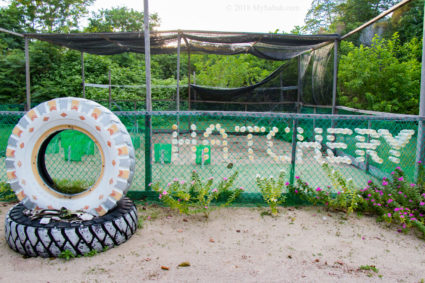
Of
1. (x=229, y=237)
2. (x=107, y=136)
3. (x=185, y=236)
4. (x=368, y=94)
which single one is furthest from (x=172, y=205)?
(x=368, y=94)

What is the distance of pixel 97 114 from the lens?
110 inches

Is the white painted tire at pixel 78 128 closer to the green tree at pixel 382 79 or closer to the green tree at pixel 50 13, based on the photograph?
the green tree at pixel 382 79

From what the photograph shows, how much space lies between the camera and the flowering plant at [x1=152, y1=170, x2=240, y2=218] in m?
3.31

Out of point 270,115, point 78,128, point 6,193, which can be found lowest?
point 6,193

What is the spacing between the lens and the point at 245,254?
2605 mm

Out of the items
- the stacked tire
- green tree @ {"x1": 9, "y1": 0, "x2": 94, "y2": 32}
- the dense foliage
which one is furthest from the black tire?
green tree @ {"x1": 9, "y1": 0, "x2": 94, "y2": 32}

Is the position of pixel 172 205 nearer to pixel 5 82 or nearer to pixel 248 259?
pixel 248 259

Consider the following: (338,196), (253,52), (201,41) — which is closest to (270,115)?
(338,196)

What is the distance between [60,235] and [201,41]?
6130 millimetres

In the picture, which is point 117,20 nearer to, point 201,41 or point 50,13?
point 50,13

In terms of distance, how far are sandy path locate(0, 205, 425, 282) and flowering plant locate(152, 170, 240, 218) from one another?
14 cm

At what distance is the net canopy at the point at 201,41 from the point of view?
6574mm

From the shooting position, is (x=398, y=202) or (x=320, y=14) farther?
(x=320, y=14)

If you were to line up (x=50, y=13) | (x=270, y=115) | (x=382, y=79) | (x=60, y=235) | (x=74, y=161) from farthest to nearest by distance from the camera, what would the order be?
(x=50, y=13), (x=382, y=79), (x=74, y=161), (x=270, y=115), (x=60, y=235)
